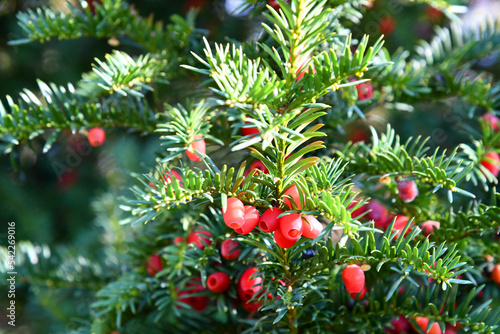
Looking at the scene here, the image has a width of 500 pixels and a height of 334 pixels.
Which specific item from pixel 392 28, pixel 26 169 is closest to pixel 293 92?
pixel 392 28

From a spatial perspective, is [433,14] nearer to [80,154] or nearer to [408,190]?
[408,190]

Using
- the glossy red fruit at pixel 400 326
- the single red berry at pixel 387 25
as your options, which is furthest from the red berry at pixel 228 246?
Answer: the single red berry at pixel 387 25

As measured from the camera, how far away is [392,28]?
91 centimetres

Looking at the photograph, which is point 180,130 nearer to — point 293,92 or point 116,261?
point 293,92

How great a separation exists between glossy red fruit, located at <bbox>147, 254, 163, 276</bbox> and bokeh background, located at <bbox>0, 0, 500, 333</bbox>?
0.20m

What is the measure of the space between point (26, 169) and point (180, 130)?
79cm

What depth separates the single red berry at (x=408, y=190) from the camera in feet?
1.55

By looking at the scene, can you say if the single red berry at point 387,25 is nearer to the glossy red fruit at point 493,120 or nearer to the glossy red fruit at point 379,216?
the glossy red fruit at point 493,120

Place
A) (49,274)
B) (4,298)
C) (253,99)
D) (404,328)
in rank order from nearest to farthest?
(253,99) → (404,328) → (49,274) → (4,298)

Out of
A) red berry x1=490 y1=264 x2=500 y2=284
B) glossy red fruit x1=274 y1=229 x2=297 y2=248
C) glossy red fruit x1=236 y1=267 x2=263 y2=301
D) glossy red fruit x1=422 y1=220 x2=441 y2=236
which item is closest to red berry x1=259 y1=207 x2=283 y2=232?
glossy red fruit x1=274 y1=229 x2=297 y2=248

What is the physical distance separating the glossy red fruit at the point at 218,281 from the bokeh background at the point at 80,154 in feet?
1.03

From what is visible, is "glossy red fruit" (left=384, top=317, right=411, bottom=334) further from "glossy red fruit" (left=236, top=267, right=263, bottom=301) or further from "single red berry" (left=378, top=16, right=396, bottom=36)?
"single red berry" (left=378, top=16, right=396, bottom=36)

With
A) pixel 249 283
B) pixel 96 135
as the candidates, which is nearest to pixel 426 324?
pixel 249 283

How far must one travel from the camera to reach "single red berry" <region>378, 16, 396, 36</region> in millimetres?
878
